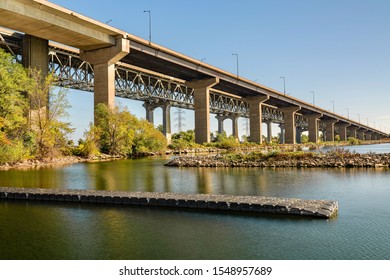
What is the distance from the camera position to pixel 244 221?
11.5 metres

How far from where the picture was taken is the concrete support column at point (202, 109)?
249 feet

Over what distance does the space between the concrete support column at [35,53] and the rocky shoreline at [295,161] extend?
90.5 ft

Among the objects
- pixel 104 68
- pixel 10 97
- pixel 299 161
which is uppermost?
pixel 104 68

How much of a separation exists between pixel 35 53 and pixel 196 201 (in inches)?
1770

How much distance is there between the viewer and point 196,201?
44.4 ft

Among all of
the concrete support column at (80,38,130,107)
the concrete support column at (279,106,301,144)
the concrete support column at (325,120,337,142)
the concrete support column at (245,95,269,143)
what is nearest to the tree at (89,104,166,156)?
the concrete support column at (80,38,130,107)

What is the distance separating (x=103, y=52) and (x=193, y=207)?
45.5 meters

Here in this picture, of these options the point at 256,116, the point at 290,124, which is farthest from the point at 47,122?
the point at 290,124

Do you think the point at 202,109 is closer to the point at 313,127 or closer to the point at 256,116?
the point at 256,116

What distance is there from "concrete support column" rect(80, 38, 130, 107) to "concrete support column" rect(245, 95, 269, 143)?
2015 inches

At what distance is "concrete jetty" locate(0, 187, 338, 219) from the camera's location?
39.9 ft

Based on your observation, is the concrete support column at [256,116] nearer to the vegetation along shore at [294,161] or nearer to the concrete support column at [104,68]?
the concrete support column at [104,68]
